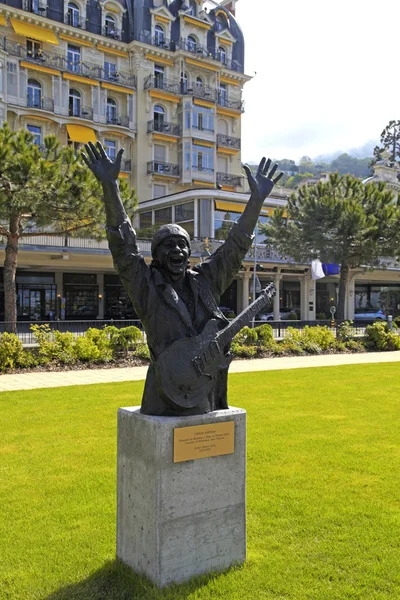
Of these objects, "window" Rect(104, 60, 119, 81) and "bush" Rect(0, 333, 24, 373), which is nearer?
"bush" Rect(0, 333, 24, 373)

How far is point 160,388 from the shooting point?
4.06 m

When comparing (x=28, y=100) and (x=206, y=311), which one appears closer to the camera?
(x=206, y=311)

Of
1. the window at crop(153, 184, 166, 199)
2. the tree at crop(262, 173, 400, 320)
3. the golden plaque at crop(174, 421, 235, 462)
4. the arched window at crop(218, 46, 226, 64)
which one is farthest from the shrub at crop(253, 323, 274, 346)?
the arched window at crop(218, 46, 226, 64)

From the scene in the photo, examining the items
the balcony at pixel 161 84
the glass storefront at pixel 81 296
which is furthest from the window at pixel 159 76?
the glass storefront at pixel 81 296

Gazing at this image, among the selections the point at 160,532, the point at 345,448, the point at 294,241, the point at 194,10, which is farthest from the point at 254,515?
the point at 194,10

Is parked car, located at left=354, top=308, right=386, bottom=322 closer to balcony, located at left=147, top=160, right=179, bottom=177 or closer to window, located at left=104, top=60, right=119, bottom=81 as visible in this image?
balcony, located at left=147, top=160, right=179, bottom=177

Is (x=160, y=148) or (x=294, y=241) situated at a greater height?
(x=160, y=148)

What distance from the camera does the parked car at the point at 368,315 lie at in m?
41.5

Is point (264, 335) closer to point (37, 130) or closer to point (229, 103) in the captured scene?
point (37, 130)

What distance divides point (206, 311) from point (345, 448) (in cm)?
410

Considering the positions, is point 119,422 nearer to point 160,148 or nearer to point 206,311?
point 206,311

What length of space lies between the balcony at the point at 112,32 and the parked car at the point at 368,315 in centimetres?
2708

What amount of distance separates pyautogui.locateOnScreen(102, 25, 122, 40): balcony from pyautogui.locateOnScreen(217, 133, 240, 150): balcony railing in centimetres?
1016

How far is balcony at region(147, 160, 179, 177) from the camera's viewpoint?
3884 centimetres
